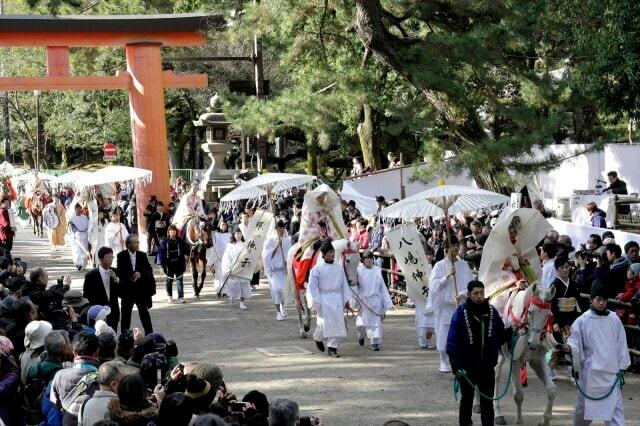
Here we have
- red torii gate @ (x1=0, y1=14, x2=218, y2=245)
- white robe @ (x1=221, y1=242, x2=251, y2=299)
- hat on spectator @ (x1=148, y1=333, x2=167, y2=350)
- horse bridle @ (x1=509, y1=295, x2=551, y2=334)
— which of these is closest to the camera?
hat on spectator @ (x1=148, y1=333, x2=167, y2=350)

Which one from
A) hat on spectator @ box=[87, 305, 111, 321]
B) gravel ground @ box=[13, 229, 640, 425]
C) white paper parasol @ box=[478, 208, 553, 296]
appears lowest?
gravel ground @ box=[13, 229, 640, 425]

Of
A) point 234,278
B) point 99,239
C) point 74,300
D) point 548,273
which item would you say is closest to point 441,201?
point 548,273

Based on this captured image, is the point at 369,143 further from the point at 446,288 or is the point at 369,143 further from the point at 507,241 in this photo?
the point at 507,241

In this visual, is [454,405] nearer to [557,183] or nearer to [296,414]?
[296,414]

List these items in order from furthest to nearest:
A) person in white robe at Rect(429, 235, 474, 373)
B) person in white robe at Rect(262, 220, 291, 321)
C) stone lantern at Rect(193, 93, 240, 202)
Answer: stone lantern at Rect(193, 93, 240, 202) → person in white robe at Rect(262, 220, 291, 321) → person in white robe at Rect(429, 235, 474, 373)

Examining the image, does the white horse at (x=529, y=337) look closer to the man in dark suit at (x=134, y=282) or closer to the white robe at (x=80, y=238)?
the man in dark suit at (x=134, y=282)

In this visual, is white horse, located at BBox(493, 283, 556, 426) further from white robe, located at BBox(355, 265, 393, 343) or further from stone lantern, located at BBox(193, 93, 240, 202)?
stone lantern, located at BBox(193, 93, 240, 202)

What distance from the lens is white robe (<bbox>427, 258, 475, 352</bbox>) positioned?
12.3m

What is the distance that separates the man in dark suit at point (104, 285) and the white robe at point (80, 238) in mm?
8789

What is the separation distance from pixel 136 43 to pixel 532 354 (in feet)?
64.3

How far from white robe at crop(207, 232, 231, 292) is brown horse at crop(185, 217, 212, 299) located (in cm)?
9

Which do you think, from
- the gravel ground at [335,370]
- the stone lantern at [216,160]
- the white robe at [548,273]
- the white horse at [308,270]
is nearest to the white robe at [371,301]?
the white horse at [308,270]

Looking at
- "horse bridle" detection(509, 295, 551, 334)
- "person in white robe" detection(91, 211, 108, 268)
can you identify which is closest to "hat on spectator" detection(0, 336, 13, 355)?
"horse bridle" detection(509, 295, 551, 334)

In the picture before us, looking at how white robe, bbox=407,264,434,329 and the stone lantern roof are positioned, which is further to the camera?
the stone lantern roof
